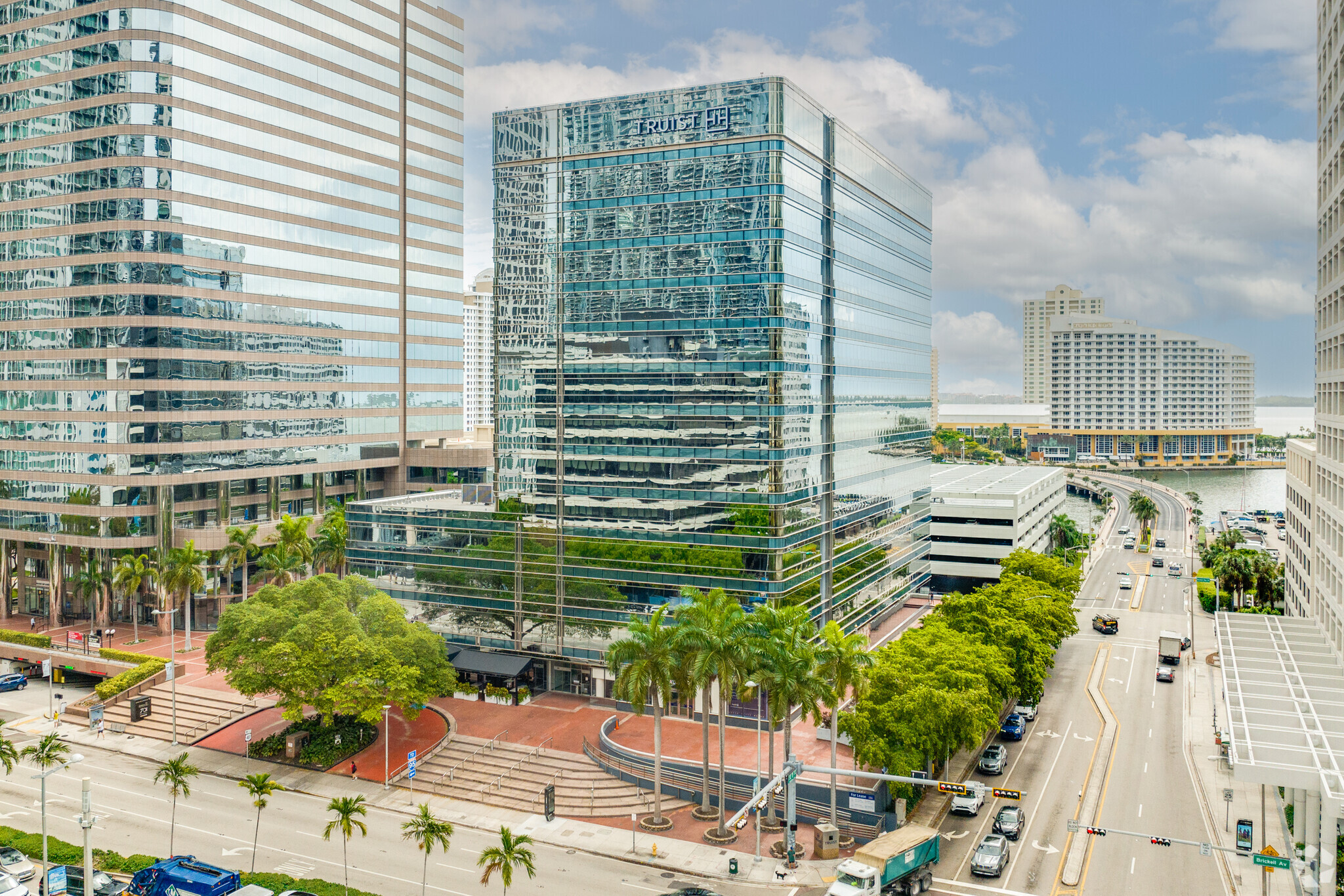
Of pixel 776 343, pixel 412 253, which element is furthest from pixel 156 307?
pixel 776 343

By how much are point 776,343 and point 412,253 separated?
2982 inches

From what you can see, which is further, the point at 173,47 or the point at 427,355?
the point at 427,355

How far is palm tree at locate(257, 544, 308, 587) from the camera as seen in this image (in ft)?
314

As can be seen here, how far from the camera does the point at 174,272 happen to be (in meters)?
100

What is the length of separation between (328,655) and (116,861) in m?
17.7

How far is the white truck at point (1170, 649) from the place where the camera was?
3703 inches

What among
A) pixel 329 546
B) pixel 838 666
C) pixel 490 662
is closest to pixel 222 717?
pixel 490 662

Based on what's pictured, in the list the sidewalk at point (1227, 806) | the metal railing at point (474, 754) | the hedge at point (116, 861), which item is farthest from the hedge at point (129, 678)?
the sidewalk at point (1227, 806)

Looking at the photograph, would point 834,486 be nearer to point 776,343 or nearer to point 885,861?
point 776,343

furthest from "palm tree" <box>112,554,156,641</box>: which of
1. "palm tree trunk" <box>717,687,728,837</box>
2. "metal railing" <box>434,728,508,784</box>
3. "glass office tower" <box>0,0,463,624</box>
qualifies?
"palm tree trunk" <box>717,687,728,837</box>

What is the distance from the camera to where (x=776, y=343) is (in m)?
73.9

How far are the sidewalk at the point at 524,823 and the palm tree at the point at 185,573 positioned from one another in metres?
21.1

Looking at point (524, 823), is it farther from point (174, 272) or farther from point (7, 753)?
point (174, 272)

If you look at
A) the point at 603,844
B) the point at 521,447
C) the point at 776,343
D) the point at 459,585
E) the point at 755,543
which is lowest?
the point at 603,844
